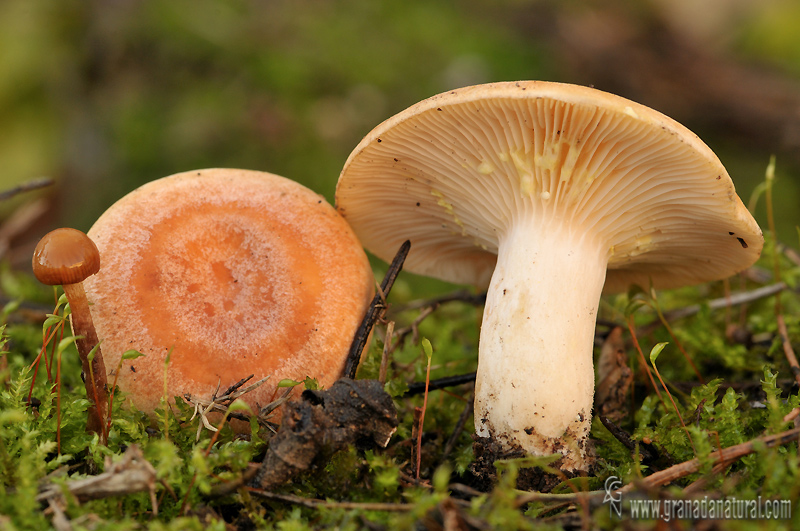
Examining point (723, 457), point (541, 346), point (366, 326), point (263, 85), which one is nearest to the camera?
point (723, 457)

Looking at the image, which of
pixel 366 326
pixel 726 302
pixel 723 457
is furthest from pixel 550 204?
pixel 726 302

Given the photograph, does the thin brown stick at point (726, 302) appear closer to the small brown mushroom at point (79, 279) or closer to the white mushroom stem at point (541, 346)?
the white mushroom stem at point (541, 346)

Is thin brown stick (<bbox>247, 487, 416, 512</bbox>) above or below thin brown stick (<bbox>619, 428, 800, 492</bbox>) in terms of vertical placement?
below

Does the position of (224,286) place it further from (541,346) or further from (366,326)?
(541,346)

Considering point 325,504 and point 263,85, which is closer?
point 325,504

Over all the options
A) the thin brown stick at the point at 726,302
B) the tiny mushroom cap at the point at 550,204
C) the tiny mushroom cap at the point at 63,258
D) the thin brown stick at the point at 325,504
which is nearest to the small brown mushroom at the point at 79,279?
the tiny mushroom cap at the point at 63,258

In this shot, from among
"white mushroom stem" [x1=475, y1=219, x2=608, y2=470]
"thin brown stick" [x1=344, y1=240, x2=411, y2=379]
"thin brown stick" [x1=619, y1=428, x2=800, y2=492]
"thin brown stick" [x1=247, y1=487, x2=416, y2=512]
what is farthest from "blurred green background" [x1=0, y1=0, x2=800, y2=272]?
"thin brown stick" [x1=619, y1=428, x2=800, y2=492]

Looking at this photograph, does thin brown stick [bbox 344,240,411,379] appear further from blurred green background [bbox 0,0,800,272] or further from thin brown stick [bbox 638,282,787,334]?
blurred green background [bbox 0,0,800,272]
